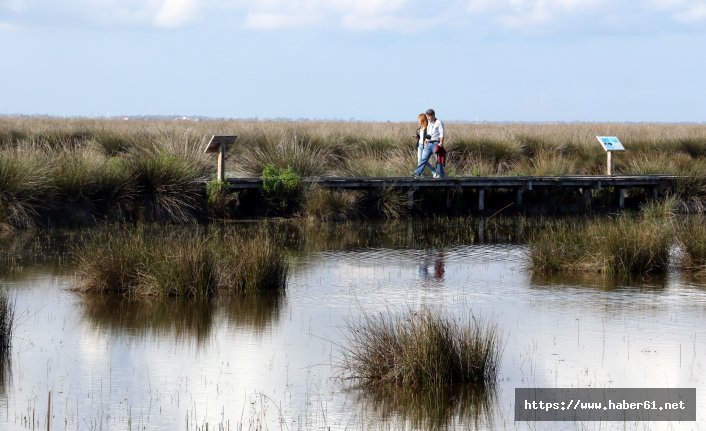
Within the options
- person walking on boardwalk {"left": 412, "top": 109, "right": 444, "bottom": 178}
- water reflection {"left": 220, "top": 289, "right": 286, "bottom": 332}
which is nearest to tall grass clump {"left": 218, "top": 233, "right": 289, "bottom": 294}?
water reflection {"left": 220, "top": 289, "right": 286, "bottom": 332}

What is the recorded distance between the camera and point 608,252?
15805 mm

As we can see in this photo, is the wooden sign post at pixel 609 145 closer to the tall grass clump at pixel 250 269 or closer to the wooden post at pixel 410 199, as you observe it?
the wooden post at pixel 410 199

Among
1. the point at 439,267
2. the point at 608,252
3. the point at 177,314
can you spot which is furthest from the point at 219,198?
the point at 177,314

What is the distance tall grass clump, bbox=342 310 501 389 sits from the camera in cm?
970

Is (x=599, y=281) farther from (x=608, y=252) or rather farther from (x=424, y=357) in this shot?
(x=424, y=357)

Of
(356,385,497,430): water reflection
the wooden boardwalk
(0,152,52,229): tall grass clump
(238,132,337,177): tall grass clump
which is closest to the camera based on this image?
(356,385,497,430): water reflection

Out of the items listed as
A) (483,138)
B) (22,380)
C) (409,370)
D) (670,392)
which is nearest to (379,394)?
(409,370)

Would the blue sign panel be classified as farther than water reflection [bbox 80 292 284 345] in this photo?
Yes

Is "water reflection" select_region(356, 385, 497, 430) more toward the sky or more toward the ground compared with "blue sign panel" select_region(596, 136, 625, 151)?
more toward the ground

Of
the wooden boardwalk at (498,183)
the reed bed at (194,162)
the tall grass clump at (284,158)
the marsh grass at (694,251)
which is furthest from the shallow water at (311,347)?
the tall grass clump at (284,158)

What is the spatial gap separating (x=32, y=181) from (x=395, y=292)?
8658 mm

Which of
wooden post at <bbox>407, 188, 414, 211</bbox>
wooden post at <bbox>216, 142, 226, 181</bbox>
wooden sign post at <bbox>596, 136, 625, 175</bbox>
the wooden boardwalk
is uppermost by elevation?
wooden sign post at <bbox>596, 136, 625, 175</bbox>

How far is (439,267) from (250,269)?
144 inches

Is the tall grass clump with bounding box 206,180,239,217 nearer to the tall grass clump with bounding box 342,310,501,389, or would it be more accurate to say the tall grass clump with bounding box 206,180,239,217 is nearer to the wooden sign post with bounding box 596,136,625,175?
the wooden sign post with bounding box 596,136,625,175
